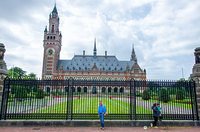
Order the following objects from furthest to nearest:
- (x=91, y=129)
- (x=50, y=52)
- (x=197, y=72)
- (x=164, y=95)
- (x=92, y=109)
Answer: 1. (x=50, y=52)
2. (x=164, y=95)
3. (x=197, y=72)
4. (x=91, y=129)
5. (x=92, y=109)

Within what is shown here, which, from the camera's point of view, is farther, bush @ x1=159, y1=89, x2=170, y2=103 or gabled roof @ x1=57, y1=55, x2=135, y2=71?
gabled roof @ x1=57, y1=55, x2=135, y2=71

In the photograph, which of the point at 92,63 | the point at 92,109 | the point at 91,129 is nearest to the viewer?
the point at 92,109

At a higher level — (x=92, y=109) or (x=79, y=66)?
(x=79, y=66)

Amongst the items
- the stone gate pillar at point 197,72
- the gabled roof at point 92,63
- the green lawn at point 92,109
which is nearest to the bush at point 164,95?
the green lawn at point 92,109

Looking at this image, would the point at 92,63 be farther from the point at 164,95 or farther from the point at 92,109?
the point at 92,109

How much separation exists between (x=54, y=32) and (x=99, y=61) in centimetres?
2469

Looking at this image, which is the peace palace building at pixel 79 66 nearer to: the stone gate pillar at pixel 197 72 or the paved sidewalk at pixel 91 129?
the stone gate pillar at pixel 197 72

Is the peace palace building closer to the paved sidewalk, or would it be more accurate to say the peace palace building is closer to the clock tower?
the clock tower

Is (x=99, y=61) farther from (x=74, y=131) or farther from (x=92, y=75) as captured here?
(x=74, y=131)

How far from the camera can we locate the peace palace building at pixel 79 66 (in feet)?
206

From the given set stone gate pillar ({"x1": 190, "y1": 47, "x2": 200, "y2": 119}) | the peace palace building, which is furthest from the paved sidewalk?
the peace palace building

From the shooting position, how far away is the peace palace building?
2473 inches

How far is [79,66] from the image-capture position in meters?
67.2

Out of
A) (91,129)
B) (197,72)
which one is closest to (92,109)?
(91,129)
